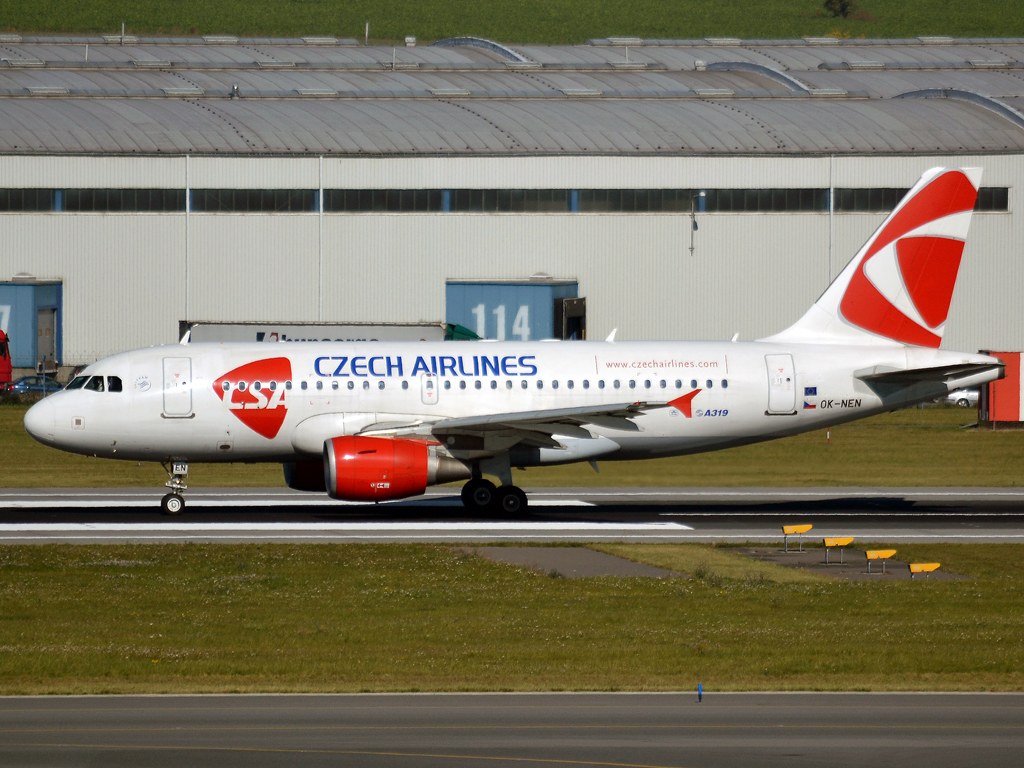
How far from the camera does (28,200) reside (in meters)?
68.6

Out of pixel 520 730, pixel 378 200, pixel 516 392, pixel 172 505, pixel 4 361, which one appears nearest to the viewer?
pixel 520 730

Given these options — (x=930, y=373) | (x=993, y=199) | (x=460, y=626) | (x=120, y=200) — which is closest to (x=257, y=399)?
(x=460, y=626)

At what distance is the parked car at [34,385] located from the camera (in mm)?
68750

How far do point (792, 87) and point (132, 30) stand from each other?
124 metres

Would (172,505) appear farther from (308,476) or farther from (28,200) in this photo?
(28,200)

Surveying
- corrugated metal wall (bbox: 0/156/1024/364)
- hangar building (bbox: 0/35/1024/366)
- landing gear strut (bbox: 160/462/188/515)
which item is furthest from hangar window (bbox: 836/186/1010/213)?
landing gear strut (bbox: 160/462/188/515)

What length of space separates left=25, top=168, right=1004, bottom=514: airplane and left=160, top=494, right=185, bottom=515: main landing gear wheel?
51 millimetres

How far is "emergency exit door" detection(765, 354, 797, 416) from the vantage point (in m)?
34.9

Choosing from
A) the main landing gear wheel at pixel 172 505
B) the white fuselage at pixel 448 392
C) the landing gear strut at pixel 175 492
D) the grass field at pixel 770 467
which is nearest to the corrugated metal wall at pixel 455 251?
the grass field at pixel 770 467

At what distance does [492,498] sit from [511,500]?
563mm

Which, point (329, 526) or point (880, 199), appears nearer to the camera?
point (329, 526)

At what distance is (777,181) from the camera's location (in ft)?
235

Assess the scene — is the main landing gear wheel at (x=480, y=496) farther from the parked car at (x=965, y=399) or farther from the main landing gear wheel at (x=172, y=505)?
the parked car at (x=965, y=399)

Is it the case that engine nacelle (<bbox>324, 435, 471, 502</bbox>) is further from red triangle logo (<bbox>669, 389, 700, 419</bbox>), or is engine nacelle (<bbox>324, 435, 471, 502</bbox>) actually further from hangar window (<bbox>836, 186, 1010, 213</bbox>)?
hangar window (<bbox>836, 186, 1010, 213</bbox>)
